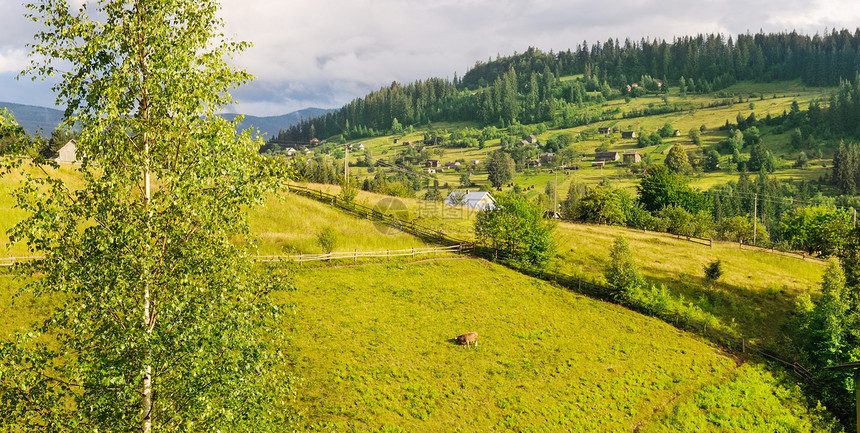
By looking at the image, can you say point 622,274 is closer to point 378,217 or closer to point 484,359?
point 484,359

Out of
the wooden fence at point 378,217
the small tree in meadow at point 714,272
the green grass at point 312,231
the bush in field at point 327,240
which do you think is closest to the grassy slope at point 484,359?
the bush in field at point 327,240

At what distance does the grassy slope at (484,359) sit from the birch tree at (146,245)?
15.7 metres

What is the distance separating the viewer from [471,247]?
59.7m

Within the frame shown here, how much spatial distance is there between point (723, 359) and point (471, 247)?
27.7m

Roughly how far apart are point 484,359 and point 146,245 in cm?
2844

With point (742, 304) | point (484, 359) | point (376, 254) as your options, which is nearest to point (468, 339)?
point (484, 359)

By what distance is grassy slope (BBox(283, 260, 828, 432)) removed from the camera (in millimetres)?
29875

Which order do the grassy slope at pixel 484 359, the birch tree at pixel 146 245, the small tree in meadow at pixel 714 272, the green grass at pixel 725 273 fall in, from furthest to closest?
1. the small tree in meadow at pixel 714 272
2. the green grass at pixel 725 273
3. the grassy slope at pixel 484 359
4. the birch tree at pixel 146 245

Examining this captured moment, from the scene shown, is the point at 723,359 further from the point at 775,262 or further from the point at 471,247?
the point at 775,262

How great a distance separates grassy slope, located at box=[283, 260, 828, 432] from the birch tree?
51.6 feet

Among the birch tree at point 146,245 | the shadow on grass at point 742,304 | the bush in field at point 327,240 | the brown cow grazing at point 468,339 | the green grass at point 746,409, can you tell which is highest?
the birch tree at point 146,245

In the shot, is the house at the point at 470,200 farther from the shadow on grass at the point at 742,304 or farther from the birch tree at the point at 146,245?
the birch tree at the point at 146,245

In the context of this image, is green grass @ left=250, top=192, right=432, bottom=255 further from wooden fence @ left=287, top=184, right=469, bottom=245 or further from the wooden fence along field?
the wooden fence along field

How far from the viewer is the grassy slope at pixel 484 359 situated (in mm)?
29875
